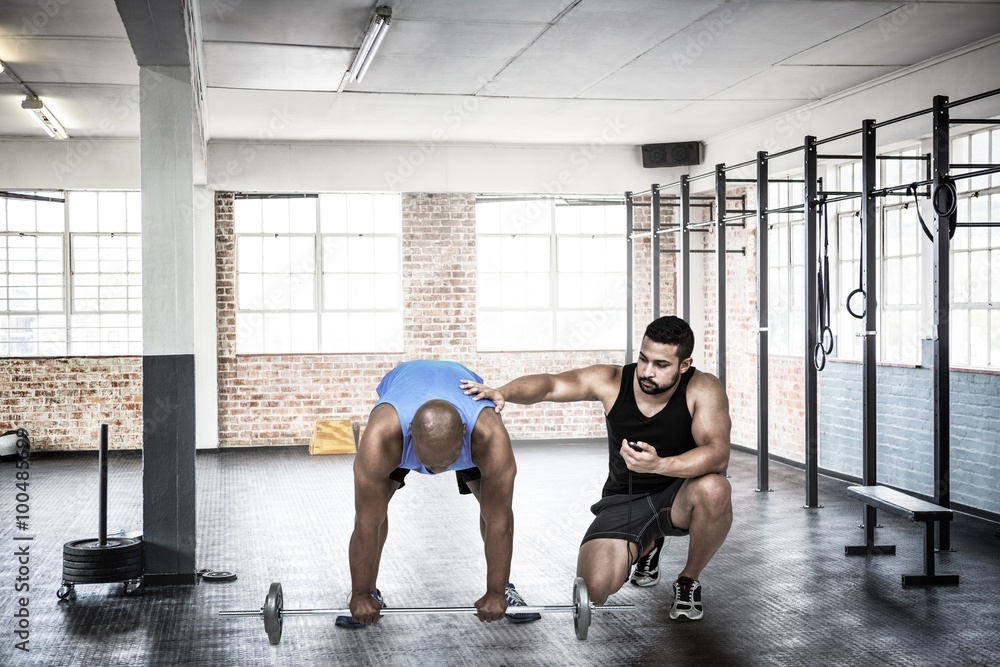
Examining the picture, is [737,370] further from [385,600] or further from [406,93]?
[385,600]

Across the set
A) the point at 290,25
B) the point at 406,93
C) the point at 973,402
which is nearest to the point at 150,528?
the point at 290,25

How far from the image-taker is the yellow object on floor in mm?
9266

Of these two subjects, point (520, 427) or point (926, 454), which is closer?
point (926, 454)

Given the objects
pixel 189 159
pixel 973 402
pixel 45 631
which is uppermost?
pixel 189 159

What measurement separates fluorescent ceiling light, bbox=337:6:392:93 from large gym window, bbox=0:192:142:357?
356cm

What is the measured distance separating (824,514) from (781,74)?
3.04 meters

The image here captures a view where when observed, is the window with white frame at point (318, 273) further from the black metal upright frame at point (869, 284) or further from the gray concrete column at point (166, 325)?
the black metal upright frame at point (869, 284)

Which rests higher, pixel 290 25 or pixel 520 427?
pixel 290 25

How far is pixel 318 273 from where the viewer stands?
9742mm

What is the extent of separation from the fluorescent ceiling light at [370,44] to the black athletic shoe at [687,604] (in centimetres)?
334

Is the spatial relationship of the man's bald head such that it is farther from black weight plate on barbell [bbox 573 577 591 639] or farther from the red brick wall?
the red brick wall

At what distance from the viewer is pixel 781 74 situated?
6.82 m

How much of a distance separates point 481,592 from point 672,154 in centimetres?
633

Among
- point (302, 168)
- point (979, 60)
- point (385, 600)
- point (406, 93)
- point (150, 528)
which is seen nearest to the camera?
point (385, 600)
